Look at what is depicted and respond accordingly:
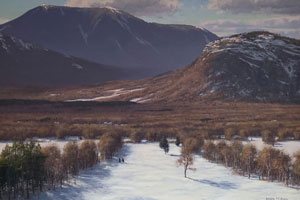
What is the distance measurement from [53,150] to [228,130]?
90.5 metres

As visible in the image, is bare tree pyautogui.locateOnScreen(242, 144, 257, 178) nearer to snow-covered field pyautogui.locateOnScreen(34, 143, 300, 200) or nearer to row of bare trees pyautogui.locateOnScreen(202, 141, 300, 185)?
row of bare trees pyautogui.locateOnScreen(202, 141, 300, 185)

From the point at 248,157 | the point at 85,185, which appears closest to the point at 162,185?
the point at 85,185

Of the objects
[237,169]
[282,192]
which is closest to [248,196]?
[282,192]

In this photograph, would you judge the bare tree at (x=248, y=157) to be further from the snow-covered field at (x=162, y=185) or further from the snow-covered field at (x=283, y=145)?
the snow-covered field at (x=283, y=145)

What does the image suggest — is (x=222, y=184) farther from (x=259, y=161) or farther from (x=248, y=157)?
(x=248, y=157)

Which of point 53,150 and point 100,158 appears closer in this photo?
point 53,150

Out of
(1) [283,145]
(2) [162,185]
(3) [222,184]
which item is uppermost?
(1) [283,145]

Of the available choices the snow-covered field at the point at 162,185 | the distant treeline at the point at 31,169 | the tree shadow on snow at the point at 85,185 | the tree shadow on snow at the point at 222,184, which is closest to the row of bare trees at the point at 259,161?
the snow-covered field at the point at 162,185

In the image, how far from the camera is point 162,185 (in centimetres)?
9475

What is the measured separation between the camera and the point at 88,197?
280 ft

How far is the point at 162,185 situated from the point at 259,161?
28236mm

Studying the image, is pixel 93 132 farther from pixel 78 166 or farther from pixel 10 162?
pixel 10 162

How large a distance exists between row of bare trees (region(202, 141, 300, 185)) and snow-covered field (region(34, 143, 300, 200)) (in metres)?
4.14

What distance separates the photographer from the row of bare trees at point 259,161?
97.5 m
